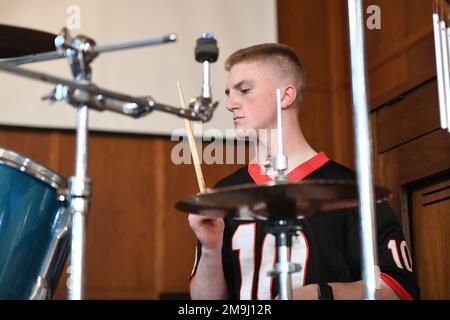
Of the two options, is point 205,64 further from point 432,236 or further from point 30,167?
point 432,236

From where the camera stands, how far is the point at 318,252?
1819mm

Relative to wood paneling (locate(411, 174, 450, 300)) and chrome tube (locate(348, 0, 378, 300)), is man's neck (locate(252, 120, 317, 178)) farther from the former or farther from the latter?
chrome tube (locate(348, 0, 378, 300))

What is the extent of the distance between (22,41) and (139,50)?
1.38m

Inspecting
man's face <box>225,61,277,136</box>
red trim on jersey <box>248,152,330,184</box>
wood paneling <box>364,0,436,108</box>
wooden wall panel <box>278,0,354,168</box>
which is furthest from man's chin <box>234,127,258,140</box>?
wooden wall panel <box>278,0,354,168</box>

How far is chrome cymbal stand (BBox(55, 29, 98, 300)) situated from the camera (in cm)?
107

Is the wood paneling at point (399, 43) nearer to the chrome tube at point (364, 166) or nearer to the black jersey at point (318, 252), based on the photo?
the black jersey at point (318, 252)

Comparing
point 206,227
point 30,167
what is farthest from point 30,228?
point 206,227

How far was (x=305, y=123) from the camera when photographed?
360cm

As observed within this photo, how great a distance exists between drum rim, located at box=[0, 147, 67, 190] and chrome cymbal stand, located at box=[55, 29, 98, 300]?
0.50m

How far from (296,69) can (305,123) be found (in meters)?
1.47

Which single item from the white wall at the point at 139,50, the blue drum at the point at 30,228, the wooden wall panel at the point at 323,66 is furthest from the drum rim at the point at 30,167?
the wooden wall panel at the point at 323,66
